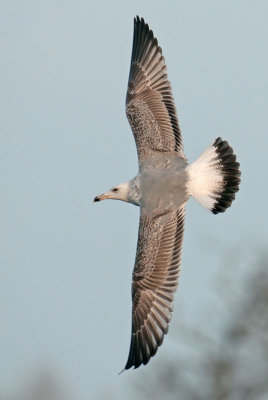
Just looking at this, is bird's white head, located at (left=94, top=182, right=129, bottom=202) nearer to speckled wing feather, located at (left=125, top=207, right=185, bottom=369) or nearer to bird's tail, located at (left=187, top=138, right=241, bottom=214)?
speckled wing feather, located at (left=125, top=207, right=185, bottom=369)

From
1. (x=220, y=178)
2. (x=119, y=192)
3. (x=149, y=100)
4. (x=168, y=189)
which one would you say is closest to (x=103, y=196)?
(x=119, y=192)

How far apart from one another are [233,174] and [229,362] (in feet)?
6.39

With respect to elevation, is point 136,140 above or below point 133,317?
above

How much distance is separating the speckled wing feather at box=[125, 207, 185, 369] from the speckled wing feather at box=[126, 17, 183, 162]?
68 centimetres

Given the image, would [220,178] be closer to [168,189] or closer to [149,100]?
[168,189]

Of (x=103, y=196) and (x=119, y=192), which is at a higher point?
(x=103, y=196)

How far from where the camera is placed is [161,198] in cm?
2016

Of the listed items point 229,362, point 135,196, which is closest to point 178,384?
point 229,362

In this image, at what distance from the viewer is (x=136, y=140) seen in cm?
2059

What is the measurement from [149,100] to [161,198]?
45.5 inches

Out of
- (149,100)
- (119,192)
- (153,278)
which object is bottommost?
(153,278)

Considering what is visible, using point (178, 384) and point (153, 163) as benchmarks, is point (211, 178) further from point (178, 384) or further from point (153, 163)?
point (178, 384)

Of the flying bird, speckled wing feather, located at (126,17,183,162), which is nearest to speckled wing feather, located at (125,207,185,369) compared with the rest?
the flying bird

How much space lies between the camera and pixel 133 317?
20188 millimetres
